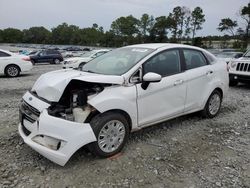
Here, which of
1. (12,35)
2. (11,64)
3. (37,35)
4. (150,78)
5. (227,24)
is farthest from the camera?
(12,35)

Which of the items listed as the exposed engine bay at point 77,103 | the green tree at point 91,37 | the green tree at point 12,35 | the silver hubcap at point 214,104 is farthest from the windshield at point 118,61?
the green tree at point 12,35

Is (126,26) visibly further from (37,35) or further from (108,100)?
(108,100)

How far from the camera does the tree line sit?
6512 centimetres

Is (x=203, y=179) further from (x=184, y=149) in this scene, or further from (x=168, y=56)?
(x=168, y=56)

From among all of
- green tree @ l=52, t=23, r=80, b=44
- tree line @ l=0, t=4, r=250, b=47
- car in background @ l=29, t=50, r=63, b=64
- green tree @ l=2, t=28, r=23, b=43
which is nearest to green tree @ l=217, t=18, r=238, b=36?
tree line @ l=0, t=4, r=250, b=47

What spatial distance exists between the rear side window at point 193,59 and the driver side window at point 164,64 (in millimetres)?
266

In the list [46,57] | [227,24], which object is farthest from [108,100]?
[227,24]

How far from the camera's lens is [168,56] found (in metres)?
4.64

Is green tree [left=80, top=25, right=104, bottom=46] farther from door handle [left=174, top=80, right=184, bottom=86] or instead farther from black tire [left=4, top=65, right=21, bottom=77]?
door handle [left=174, top=80, right=184, bottom=86]

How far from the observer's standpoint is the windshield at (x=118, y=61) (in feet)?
13.8

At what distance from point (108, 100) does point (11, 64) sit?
32.9 feet

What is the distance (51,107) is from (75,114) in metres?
0.36

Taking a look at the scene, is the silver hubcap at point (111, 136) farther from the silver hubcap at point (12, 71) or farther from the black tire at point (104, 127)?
the silver hubcap at point (12, 71)

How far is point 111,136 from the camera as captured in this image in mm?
3748
